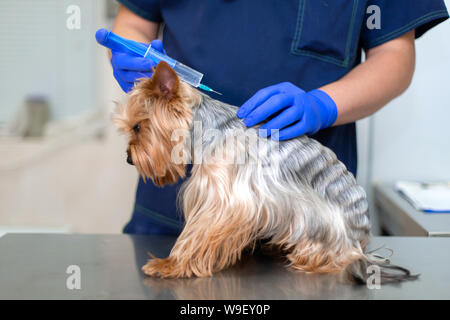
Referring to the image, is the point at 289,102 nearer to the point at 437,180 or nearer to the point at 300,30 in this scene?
the point at 300,30

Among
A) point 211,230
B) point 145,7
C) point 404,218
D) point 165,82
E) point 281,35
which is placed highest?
point 145,7

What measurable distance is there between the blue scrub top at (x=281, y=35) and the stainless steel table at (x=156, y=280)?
0.98 ft

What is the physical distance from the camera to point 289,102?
3.50ft

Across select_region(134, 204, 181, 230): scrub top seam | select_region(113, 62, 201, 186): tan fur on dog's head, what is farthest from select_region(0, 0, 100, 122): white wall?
select_region(113, 62, 201, 186): tan fur on dog's head

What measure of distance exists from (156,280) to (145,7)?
847 millimetres

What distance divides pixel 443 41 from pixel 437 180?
0.61 metres

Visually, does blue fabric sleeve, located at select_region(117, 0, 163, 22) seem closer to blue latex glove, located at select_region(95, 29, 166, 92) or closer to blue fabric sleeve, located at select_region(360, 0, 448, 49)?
blue latex glove, located at select_region(95, 29, 166, 92)

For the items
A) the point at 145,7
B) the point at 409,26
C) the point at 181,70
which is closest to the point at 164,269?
the point at 181,70

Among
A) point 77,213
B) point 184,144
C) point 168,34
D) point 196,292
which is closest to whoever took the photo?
point 196,292

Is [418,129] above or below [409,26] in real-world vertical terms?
below

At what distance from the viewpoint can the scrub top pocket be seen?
122cm

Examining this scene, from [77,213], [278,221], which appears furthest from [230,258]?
[77,213]

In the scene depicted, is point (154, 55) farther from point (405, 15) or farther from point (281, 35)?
point (405, 15)

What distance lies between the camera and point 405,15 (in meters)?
1.26
